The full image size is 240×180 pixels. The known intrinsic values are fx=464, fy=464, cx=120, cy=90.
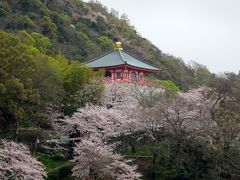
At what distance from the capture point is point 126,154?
26312 millimetres

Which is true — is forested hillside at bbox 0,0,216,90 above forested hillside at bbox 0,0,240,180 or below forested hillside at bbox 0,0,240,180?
above

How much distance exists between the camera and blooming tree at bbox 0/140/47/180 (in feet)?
64.6

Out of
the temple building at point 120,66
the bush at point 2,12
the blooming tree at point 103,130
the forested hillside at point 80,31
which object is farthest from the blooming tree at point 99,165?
the bush at point 2,12

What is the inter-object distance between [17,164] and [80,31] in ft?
162

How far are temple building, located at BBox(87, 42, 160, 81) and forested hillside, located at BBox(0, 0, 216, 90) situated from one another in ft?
47.7

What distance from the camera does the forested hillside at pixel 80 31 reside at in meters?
58.6

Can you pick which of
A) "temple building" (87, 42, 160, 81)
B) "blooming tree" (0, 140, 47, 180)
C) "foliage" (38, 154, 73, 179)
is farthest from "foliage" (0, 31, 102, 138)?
"temple building" (87, 42, 160, 81)

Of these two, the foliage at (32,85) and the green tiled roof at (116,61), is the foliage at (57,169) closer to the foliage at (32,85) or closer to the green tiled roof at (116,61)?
the foliage at (32,85)

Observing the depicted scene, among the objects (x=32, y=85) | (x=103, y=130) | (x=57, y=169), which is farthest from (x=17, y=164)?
(x=103, y=130)

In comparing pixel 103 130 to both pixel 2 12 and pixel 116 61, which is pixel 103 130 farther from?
pixel 2 12

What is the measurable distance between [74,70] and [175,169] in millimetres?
9717

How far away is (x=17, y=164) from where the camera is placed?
19797 mm

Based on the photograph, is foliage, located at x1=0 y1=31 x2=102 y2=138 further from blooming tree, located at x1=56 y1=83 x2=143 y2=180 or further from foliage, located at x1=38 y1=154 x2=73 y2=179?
foliage, located at x1=38 y1=154 x2=73 y2=179

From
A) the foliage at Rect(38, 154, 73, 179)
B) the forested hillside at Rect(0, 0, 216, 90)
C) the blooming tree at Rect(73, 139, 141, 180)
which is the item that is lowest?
the foliage at Rect(38, 154, 73, 179)
